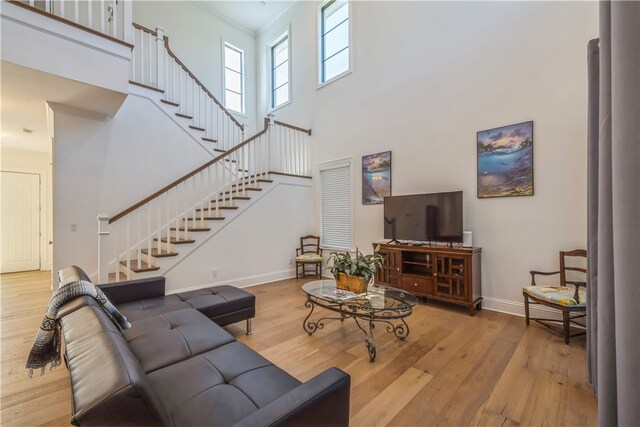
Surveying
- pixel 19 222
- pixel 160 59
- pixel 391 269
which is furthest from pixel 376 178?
pixel 19 222

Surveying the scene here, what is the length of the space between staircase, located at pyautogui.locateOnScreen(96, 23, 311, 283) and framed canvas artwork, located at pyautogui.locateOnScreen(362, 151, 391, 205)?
144 centimetres

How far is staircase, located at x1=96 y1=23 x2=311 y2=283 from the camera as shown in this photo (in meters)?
3.97

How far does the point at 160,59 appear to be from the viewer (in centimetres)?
496

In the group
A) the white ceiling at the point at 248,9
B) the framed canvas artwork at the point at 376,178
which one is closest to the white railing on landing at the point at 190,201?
the framed canvas artwork at the point at 376,178

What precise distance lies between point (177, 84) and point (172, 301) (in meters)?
4.44

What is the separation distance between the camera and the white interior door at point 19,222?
19.4ft

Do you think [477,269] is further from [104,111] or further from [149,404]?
[104,111]

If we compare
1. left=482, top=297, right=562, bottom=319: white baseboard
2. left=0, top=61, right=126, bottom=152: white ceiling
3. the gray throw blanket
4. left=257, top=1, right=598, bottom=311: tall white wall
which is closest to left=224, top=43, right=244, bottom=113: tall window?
left=257, top=1, right=598, bottom=311: tall white wall

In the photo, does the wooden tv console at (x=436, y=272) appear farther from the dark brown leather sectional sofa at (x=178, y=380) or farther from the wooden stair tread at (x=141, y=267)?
the wooden stair tread at (x=141, y=267)

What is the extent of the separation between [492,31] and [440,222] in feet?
8.45

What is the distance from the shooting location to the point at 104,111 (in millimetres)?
4039

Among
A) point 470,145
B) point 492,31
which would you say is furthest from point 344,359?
point 492,31

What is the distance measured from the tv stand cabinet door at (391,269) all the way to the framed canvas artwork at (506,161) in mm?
1384

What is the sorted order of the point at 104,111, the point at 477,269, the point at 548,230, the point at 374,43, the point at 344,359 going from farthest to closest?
the point at 374,43 < the point at 104,111 < the point at 477,269 < the point at 548,230 < the point at 344,359
